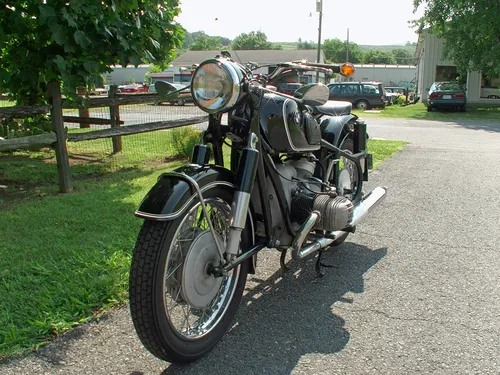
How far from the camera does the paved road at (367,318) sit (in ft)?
9.27

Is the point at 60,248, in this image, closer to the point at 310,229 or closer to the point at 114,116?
the point at 310,229

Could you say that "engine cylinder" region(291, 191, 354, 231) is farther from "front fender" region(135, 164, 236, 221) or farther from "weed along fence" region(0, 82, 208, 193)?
"weed along fence" region(0, 82, 208, 193)

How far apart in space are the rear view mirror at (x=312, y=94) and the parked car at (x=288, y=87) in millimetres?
117

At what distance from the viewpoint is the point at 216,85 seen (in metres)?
2.93

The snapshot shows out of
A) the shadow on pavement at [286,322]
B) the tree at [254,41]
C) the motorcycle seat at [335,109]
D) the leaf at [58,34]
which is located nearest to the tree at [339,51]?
the tree at [254,41]

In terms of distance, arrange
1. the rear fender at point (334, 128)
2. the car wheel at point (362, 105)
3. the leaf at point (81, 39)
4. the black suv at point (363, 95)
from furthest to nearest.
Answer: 1. the car wheel at point (362, 105)
2. the black suv at point (363, 95)
3. the leaf at point (81, 39)
4. the rear fender at point (334, 128)

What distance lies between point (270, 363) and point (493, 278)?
2195mm

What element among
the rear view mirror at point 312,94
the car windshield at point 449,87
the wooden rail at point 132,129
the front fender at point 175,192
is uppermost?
the car windshield at point 449,87

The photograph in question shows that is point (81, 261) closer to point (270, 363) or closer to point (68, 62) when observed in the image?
point (270, 363)

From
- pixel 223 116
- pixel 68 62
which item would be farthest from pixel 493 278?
Answer: pixel 68 62

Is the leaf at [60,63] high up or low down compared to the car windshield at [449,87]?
up

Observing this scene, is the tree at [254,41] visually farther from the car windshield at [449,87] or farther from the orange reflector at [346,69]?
the orange reflector at [346,69]

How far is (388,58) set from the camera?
121 metres

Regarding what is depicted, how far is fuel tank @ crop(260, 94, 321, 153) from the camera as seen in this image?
128 inches
